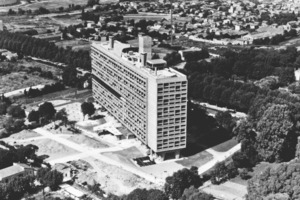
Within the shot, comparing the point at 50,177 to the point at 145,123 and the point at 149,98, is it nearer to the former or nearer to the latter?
the point at 145,123

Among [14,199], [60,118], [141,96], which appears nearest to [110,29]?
[60,118]

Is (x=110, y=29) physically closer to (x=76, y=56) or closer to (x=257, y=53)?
(x=76, y=56)

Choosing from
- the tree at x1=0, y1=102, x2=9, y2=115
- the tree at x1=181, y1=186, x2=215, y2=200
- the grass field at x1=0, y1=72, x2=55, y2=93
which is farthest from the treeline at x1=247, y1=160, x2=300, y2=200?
the grass field at x1=0, y1=72, x2=55, y2=93

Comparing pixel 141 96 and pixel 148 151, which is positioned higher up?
pixel 141 96

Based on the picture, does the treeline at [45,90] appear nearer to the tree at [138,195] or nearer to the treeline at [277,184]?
the tree at [138,195]

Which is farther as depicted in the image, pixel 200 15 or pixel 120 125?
pixel 200 15
